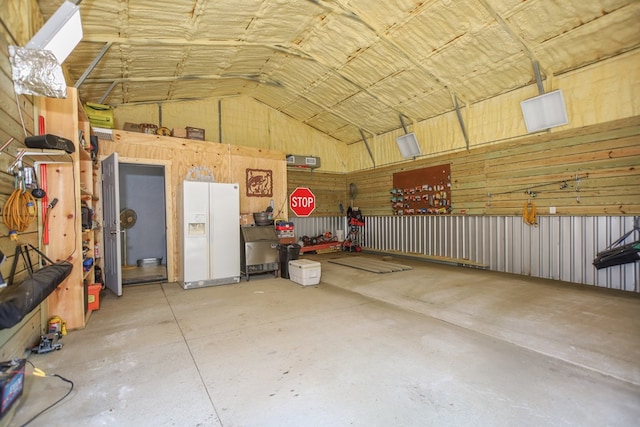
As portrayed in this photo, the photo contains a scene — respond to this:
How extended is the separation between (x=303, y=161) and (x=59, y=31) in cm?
674

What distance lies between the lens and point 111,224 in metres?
4.97

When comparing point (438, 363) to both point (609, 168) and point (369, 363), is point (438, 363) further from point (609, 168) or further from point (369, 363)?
point (609, 168)

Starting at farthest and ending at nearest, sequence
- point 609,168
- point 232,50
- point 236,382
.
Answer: point 232,50
point 609,168
point 236,382

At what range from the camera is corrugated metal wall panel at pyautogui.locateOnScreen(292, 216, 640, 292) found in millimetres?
5141

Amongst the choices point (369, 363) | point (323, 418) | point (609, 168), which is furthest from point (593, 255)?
point (323, 418)

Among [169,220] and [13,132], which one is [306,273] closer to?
[169,220]

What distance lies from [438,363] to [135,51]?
641 cm

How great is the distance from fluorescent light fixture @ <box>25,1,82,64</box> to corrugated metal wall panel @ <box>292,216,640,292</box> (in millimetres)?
7523

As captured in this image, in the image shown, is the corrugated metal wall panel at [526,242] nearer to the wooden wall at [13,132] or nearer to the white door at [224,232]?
the white door at [224,232]

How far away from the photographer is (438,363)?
268 cm

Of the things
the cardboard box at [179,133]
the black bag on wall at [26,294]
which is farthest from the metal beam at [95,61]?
the black bag on wall at [26,294]

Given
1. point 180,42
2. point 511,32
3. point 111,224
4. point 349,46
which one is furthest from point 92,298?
point 511,32

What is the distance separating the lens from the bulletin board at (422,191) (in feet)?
25.2

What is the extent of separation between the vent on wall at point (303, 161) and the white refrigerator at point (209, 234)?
3524 millimetres
